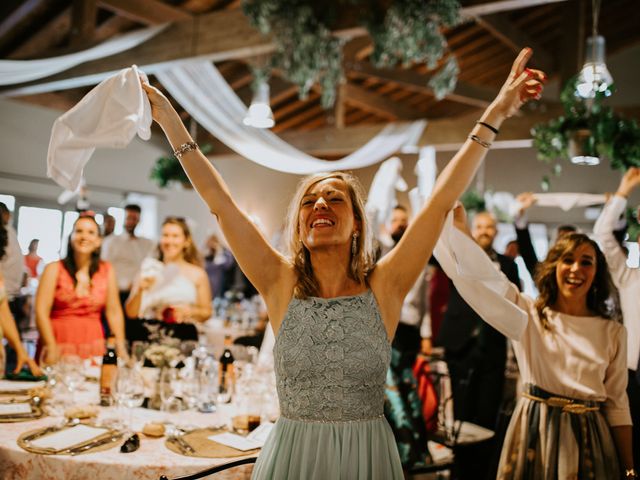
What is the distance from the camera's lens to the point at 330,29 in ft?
14.0

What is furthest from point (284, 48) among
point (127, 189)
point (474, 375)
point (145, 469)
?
point (127, 189)

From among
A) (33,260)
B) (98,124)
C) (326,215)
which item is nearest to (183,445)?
(326,215)

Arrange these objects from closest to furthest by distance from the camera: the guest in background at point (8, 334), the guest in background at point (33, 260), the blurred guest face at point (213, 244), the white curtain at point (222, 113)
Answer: the guest in background at point (8, 334), the white curtain at point (222, 113), the guest in background at point (33, 260), the blurred guest face at point (213, 244)

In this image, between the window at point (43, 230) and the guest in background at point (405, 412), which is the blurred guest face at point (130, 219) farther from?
the guest in background at point (405, 412)

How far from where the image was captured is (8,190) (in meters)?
4.00

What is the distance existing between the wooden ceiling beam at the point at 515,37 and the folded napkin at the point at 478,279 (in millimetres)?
5109

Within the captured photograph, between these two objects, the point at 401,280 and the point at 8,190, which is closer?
the point at 401,280

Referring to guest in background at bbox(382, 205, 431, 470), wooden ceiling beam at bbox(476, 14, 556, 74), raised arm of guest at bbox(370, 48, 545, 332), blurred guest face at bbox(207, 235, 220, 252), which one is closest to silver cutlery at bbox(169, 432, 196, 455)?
raised arm of guest at bbox(370, 48, 545, 332)

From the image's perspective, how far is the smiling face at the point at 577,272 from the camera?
214 centimetres

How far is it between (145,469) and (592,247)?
5.61ft

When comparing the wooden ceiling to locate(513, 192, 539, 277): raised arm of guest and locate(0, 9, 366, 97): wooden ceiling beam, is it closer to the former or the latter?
locate(0, 9, 366, 97): wooden ceiling beam

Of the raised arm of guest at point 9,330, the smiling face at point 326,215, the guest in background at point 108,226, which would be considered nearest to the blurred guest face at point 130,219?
the guest in background at point 108,226

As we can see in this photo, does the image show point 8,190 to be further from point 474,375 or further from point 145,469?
point 474,375

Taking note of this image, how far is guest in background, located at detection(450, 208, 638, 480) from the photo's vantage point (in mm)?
1984
